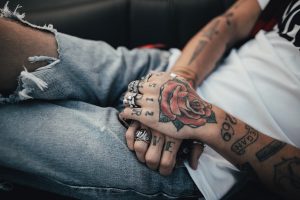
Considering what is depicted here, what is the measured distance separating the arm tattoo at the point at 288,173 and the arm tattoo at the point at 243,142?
74 mm

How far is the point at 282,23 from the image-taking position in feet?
2.89

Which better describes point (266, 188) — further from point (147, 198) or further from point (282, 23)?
point (282, 23)

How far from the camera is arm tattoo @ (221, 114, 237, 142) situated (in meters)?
0.63

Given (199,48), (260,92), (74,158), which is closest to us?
(74,158)

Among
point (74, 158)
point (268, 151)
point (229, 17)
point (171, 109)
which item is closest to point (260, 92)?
point (268, 151)

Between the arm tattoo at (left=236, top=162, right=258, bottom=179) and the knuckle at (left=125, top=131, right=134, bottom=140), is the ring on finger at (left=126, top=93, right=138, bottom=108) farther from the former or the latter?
the arm tattoo at (left=236, top=162, right=258, bottom=179)

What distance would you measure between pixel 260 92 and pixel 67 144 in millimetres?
508

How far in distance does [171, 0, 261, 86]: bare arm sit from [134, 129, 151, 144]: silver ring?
0.90 ft

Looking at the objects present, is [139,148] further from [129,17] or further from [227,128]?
[129,17]

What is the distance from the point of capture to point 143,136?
0.64m

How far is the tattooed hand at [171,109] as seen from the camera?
2.02 ft

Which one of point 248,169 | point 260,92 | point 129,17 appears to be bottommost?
point 248,169

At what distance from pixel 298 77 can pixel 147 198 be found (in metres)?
0.50

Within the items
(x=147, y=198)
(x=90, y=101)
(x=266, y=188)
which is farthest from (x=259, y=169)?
(x=90, y=101)
